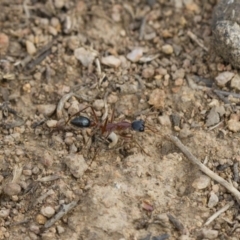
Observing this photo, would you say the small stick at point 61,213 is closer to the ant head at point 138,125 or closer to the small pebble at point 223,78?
the ant head at point 138,125

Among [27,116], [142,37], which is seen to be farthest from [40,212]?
[142,37]

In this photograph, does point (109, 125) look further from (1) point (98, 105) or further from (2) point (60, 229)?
(2) point (60, 229)

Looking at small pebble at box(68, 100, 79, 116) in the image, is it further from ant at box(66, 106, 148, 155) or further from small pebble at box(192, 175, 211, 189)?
small pebble at box(192, 175, 211, 189)

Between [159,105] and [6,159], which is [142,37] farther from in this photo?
[6,159]

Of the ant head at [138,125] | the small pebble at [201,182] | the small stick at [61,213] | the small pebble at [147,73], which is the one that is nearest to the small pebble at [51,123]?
the ant head at [138,125]

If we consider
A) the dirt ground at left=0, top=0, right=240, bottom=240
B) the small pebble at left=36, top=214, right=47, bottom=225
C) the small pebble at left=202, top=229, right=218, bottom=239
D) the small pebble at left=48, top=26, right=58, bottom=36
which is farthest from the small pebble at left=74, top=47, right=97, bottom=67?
the small pebble at left=202, top=229, right=218, bottom=239
